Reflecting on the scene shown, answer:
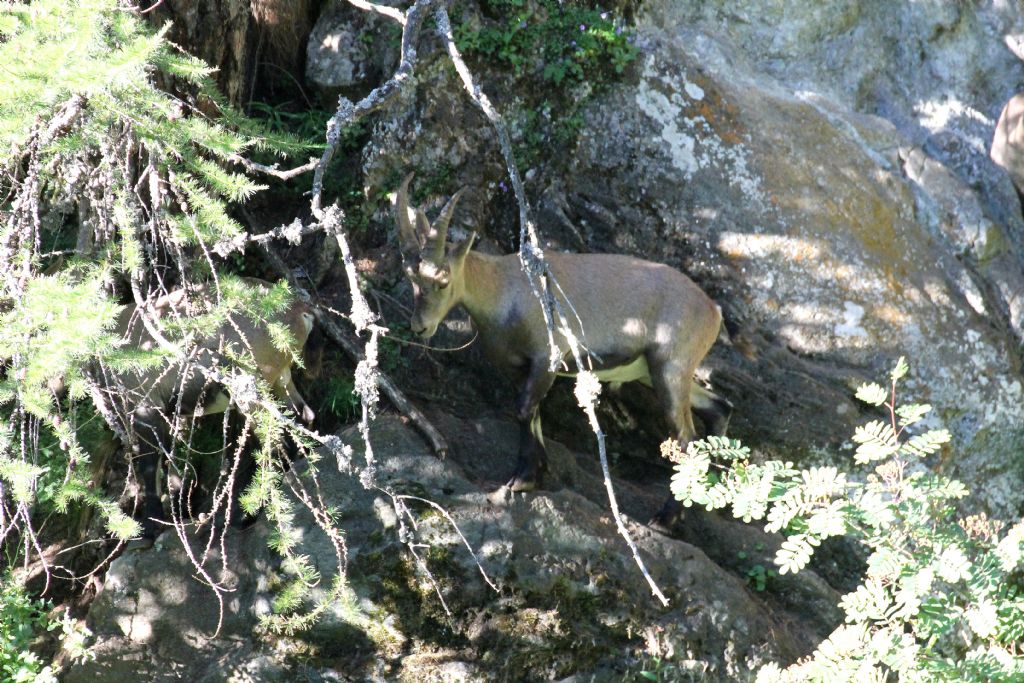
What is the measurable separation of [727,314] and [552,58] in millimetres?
2088

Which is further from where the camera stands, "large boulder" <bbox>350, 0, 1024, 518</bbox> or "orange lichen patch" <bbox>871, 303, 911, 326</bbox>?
"orange lichen patch" <bbox>871, 303, 911, 326</bbox>

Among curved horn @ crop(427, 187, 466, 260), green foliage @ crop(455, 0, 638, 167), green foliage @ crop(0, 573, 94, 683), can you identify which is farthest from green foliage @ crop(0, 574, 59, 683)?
green foliage @ crop(455, 0, 638, 167)

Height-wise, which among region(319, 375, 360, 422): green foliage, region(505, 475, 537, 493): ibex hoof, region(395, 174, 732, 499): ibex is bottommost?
region(505, 475, 537, 493): ibex hoof

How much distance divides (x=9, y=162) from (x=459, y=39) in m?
3.48

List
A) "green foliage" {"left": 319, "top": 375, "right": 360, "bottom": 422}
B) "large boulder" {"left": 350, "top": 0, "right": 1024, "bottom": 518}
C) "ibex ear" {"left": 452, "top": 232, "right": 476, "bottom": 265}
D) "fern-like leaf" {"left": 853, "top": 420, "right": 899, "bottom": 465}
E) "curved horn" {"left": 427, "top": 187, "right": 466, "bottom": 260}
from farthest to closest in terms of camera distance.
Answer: "large boulder" {"left": 350, "top": 0, "right": 1024, "bottom": 518} < "green foliage" {"left": 319, "top": 375, "right": 360, "bottom": 422} < "ibex ear" {"left": 452, "top": 232, "right": 476, "bottom": 265} < "curved horn" {"left": 427, "top": 187, "right": 466, "bottom": 260} < "fern-like leaf" {"left": 853, "top": 420, "right": 899, "bottom": 465}

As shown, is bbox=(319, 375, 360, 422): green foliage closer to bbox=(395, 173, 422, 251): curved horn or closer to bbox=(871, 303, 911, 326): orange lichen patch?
bbox=(395, 173, 422, 251): curved horn

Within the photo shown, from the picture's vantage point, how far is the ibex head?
5.96 metres

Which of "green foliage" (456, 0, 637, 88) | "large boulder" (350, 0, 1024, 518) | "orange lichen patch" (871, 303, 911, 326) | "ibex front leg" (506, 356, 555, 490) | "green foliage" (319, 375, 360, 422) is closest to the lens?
"ibex front leg" (506, 356, 555, 490)

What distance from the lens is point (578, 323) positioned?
616 centimetres

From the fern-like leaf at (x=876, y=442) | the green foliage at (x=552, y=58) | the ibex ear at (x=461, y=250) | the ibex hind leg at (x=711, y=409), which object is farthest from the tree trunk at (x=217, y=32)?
the fern-like leaf at (x=876, y=442)

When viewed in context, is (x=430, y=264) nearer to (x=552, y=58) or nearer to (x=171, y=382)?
(x=171, y=382)

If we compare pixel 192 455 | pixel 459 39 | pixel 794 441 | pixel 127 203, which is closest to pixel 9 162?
pixel 127 203

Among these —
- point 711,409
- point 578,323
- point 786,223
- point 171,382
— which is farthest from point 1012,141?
point 171,382

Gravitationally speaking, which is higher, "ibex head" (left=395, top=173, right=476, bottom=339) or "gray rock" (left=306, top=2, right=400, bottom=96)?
"gray rock" (left=306, top=2, right=400, bottom=96)
